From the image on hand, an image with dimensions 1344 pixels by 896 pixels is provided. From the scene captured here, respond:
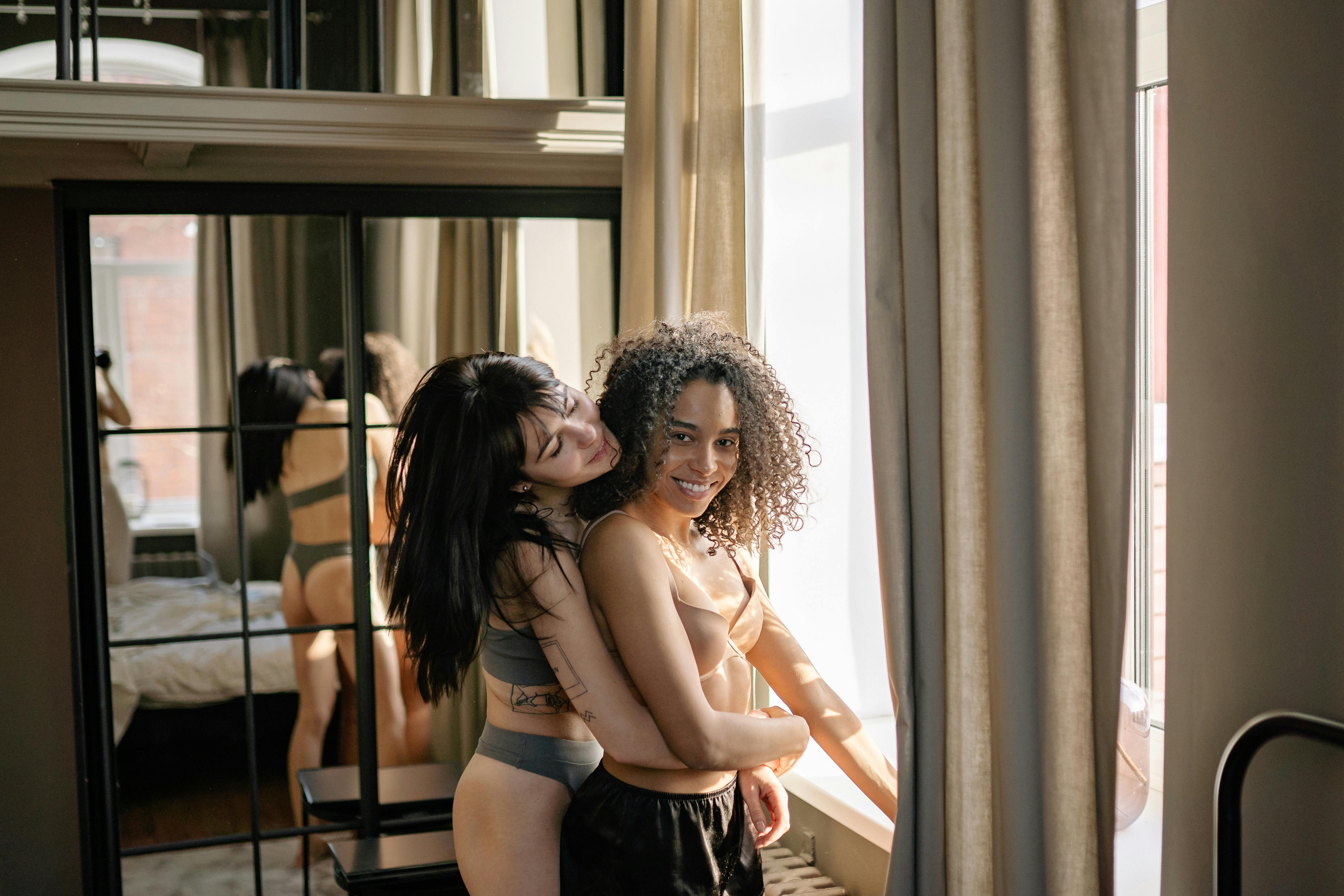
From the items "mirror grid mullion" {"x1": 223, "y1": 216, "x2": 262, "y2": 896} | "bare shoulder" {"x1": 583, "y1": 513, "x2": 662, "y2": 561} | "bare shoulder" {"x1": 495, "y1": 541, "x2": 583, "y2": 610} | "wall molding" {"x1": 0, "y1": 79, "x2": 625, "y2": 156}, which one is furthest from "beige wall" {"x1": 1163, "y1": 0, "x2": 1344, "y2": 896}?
"mirror grid mullion" {"x1": 223, "y1": 216, "x2": 262, "y2": 896}

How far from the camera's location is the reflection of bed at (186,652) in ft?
11.6

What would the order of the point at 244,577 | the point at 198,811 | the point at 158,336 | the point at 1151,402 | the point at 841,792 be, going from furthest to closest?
the point at 158,336, the point at 198,811, the point at 244,577, the point at 841,792, the point at 1151,402

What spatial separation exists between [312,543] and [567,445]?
233 cm

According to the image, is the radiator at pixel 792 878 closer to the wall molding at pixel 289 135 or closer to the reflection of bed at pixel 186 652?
the reflection of bed at pixel 186 652

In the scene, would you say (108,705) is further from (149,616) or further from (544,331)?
(544,331)

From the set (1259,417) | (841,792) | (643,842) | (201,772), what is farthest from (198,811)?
(1259,417)

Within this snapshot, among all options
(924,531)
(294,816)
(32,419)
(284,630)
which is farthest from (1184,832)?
(32,419)

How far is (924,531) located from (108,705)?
2706 mm

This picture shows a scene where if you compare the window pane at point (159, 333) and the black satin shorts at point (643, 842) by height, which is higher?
the window pane at point (159, 333)

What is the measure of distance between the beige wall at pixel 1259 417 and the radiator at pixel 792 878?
1257 mm

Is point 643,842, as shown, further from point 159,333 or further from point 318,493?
point 159,333

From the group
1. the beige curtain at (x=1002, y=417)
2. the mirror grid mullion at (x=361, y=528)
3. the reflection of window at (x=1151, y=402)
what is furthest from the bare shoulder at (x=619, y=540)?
the mirror grid mullion at (x=361, y=528)

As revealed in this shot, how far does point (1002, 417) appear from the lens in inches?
55.2

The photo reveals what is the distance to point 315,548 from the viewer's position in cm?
361
